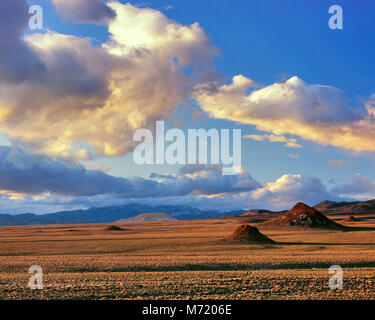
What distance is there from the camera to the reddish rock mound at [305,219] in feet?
405

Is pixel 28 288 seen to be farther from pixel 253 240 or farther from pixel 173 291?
pixel 253 240

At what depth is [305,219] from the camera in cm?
12762

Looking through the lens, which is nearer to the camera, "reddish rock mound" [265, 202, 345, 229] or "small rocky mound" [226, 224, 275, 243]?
"small rocky mound" [226, 224, 275, 243]

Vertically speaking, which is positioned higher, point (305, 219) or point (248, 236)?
point (248, 236)

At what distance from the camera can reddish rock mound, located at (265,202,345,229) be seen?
405 ft

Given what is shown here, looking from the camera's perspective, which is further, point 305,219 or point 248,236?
point 305,219

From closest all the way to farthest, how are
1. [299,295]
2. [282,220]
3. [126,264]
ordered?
1. [299,295]
2. [126,264]
3. [282,220]

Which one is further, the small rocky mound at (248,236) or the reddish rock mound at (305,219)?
the reddish rock mound at (305,219)
